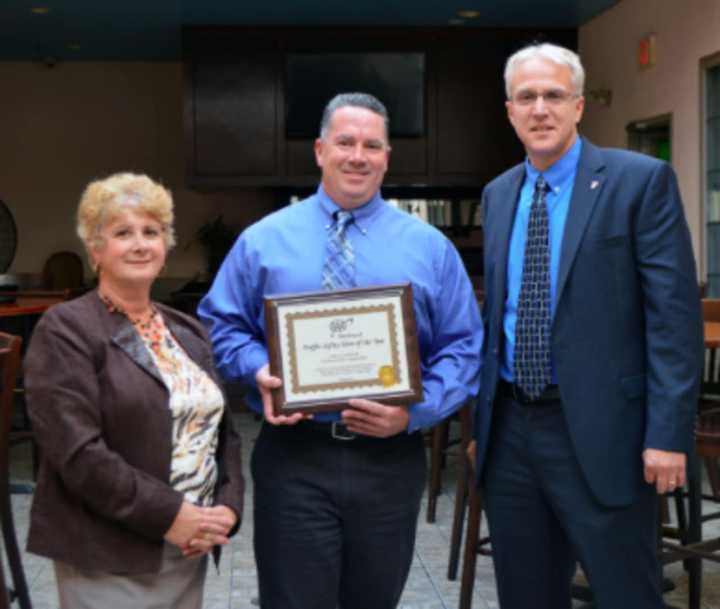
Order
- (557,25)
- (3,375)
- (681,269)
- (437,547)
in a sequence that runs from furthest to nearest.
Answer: (557,25)
(437,547)
(3,375)
(681,269)

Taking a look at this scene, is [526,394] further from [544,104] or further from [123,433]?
[123,433]

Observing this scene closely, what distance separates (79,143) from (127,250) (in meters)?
10.8

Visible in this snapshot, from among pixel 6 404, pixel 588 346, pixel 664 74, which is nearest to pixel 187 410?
pixel 588 346

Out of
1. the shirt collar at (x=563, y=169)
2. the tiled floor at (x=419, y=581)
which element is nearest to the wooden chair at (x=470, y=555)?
the tiled floor at (x=419, y=581)

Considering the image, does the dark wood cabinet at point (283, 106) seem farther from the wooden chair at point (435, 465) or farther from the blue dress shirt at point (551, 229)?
the blue dress shirt at point (551, 229)

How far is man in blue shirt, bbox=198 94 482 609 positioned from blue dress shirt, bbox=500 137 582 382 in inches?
3.6

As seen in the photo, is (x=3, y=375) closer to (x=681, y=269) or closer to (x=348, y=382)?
(x=348, y=382)

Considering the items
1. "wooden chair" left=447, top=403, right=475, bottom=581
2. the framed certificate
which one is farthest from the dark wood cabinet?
the framed certificate

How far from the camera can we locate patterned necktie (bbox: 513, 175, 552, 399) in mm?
2484

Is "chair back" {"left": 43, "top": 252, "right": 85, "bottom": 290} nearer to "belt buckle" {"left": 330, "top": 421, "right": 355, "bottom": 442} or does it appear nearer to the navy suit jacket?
"belt buckle" {"left": 330, "top": 421, "right": 355, "bottom": 442}

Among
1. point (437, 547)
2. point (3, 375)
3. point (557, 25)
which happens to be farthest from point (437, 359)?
point (557, 25)

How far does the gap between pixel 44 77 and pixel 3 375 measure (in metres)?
9.61

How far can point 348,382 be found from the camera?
7.41ft

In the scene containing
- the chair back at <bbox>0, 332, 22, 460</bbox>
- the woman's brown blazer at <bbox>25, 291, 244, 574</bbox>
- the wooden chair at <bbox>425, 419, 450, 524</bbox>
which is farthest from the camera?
the wooden chair at <bbox>425, 419, 450, 524</bbox>
